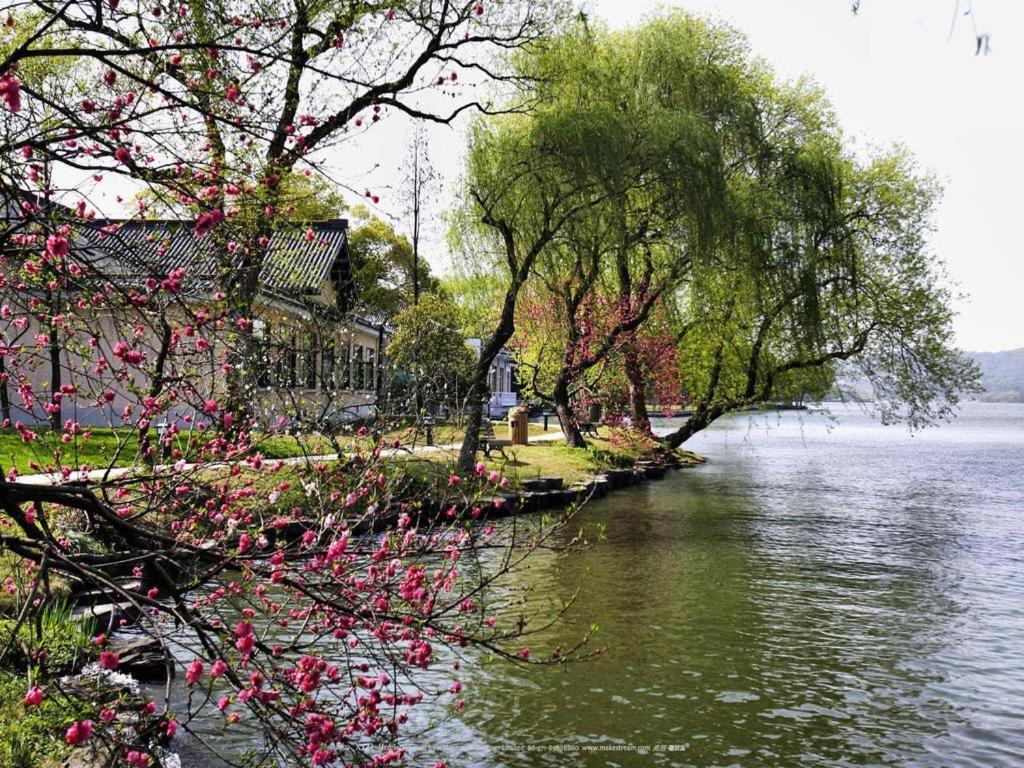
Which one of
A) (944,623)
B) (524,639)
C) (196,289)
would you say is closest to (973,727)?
(944,623)

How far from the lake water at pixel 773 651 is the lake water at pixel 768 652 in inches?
0.9

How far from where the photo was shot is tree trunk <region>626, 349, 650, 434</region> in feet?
92.2

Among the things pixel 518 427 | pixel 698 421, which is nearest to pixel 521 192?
pixel 518 427

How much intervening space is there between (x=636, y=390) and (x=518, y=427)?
16.1 ft

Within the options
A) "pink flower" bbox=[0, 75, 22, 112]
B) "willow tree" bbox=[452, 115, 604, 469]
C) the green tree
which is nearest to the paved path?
"pink flower" bbox=[0, 75, 22, 112]

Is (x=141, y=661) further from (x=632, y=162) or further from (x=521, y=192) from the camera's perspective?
(x=632, y=162)

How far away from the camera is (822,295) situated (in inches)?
1018

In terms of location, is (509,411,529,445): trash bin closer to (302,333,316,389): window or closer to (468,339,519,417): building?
(302,333,316,389): window

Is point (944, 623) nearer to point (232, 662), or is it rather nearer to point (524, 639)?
point (524, 639)

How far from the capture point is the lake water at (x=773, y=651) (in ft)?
21.6

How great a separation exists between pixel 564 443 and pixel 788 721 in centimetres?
2006

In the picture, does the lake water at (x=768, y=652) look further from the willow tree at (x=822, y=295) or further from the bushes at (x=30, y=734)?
Answer: the willow tree at (x=822, y=295)

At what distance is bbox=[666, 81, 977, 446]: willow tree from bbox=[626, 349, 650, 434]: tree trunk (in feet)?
4.26

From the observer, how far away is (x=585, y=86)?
69.9 ft
